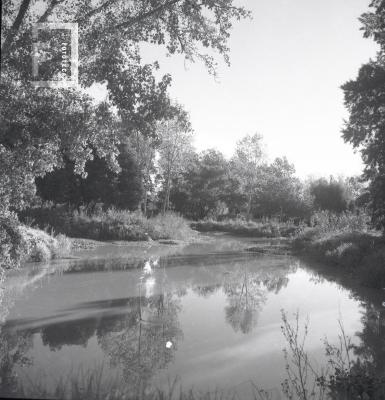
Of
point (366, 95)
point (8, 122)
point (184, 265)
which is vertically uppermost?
point (366, 95)

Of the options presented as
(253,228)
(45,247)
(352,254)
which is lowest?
(253,228)

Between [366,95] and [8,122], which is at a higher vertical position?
[366,95]

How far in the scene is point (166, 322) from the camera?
8227 mm

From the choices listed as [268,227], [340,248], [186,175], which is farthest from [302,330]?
[186,175]

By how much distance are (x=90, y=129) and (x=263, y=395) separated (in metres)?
5.55

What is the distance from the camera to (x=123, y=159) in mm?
30672

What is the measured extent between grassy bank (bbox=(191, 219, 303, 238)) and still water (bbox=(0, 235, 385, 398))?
21.2 meters

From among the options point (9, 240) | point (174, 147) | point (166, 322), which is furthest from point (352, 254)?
point (174, 147)

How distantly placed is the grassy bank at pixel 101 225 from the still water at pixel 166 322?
9554 mm

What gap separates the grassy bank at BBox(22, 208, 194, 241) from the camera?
2484cm

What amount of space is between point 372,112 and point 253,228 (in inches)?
934

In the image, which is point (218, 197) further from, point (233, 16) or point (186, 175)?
point (233, 16)

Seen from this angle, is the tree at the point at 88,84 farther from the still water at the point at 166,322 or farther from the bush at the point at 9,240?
the still water at the point at 166,322

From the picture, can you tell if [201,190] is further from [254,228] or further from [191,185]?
[254,228]
